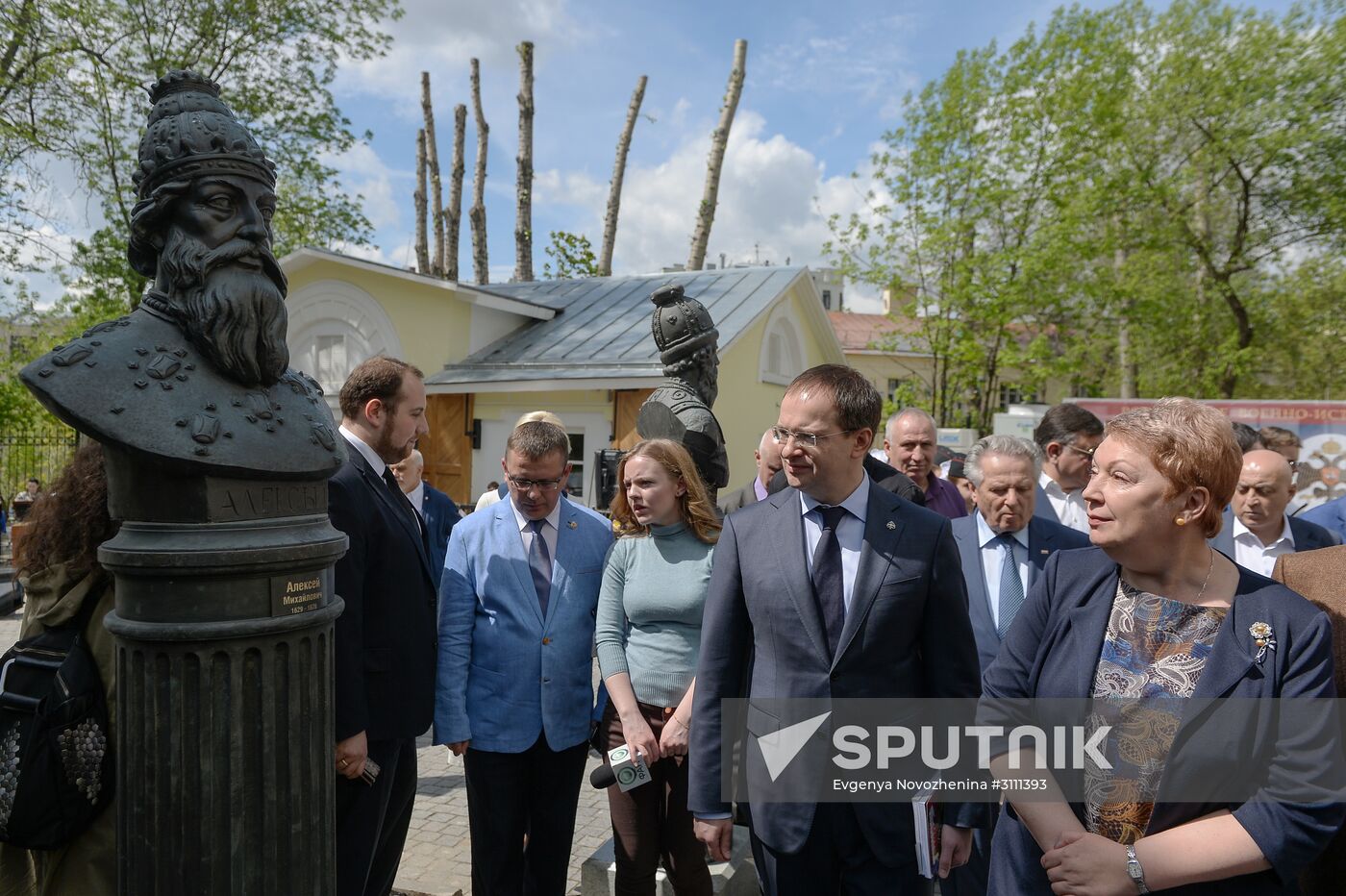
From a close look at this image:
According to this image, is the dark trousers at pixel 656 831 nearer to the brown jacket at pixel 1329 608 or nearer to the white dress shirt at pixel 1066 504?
the brown jacket at pixel 1329 608

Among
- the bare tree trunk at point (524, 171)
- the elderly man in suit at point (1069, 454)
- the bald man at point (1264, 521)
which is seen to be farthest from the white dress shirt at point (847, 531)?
the bare tree trunk at point (524, 171)

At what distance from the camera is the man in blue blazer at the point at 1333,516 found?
486 centimetres

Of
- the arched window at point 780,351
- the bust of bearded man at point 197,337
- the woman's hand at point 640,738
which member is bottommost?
the woman's hand at point 640,738

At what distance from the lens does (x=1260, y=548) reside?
421 cm

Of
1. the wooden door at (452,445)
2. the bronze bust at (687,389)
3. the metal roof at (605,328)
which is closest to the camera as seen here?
the bronze bust at (687,389)

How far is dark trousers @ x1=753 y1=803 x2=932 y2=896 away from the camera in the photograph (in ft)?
7.56

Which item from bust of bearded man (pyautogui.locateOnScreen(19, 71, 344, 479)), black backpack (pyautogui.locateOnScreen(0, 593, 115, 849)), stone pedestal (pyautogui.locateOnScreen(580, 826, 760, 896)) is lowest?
stone pedestal (pyautogui.locateOnScreen(580, 826, 760, 896))

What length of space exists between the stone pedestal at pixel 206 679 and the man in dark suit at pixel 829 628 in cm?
112

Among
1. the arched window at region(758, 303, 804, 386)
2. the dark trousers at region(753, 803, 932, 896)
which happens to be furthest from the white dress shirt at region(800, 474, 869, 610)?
the arched window at region(758, 303, 804, 386)

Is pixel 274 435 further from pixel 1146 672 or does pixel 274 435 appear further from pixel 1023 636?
pixel 1146 672

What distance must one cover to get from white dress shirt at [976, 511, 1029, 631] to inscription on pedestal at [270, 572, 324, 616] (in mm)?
2492

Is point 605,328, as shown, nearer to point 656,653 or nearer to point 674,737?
point 656,653

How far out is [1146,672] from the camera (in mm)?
1961

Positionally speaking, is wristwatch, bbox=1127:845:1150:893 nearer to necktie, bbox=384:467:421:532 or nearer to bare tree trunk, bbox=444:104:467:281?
necktie, bbox=384:467:421:532
